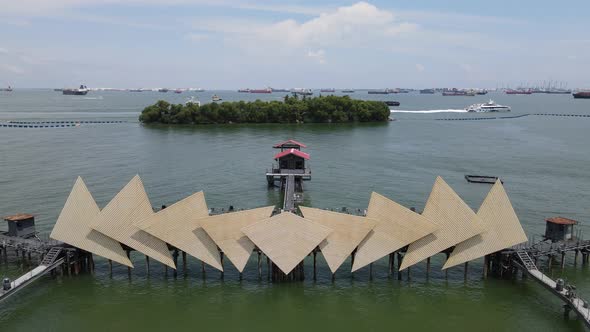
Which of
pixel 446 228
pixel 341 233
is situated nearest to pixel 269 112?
pixel 341 233

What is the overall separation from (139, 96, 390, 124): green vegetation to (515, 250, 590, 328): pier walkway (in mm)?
110029

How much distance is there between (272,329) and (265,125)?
11022cm

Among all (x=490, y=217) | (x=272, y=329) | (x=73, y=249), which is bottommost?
(x=272, y=329)

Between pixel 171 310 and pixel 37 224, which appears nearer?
pixel 171 310

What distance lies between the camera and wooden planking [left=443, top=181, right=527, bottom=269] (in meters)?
35.2

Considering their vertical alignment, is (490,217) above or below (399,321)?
above

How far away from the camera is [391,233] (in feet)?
116

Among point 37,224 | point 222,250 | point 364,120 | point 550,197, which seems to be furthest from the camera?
point 364,120

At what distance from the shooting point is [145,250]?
35.5 meters

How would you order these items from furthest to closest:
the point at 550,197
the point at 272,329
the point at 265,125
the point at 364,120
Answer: the point at 364,120 → the point at 265,125 → the point at 550,197 → the point at 272,329

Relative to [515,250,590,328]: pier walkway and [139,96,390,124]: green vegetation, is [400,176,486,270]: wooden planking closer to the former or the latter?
[515,250,590,328]: pier walkway

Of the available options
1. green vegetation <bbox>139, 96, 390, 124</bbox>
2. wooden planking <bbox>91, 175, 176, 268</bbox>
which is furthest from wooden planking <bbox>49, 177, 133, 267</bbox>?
green vegetation <bbox>139, 96, 390, 124</bbox>

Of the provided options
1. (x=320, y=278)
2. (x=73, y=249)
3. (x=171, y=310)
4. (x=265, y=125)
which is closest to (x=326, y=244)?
(x=320, y=278)

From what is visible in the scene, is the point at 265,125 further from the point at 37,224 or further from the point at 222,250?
the point at 222,250
